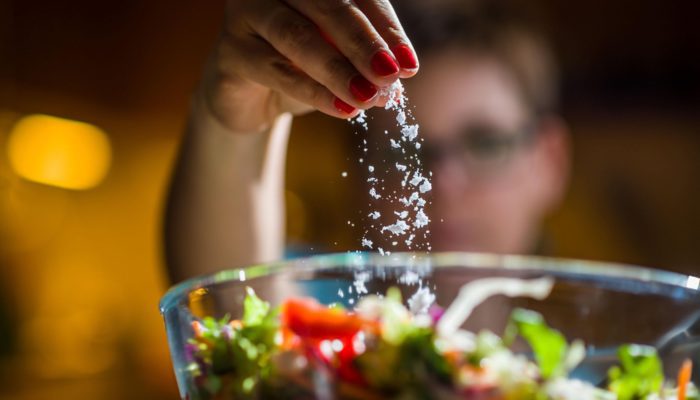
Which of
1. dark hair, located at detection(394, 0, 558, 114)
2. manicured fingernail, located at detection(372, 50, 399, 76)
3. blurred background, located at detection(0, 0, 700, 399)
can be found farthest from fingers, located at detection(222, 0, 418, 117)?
blurred background, located at detection(0, 0, 700, 399)

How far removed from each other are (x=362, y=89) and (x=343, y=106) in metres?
0.02

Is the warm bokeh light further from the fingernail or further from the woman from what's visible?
the fingernail

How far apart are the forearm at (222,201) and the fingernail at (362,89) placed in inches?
10.5

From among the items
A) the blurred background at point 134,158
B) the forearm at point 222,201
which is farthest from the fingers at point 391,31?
the blurred background at point 134,158

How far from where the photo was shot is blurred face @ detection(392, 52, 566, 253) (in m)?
1.19

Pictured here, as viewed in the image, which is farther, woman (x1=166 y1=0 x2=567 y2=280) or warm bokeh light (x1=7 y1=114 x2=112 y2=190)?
warm bokeh light (x1=7 y1=114 x2=112 y2=190)

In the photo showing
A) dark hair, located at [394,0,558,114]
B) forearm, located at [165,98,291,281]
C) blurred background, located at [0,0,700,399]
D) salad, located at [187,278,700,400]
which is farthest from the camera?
blurred background, located at [0,0,700,399]

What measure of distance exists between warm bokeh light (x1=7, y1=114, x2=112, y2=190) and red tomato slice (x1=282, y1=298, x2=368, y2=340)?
175 centimetres

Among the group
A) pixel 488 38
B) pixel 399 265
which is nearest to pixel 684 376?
pixel 399 265

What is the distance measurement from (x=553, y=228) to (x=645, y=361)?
2.03 meters

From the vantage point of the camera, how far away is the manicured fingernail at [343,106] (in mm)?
361

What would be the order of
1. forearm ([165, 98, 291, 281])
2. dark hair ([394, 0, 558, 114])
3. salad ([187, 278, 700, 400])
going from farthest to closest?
1. dark hair ([394, 0, 558, 114])
2. forearm ([165, 98, 291, 281])
3. salad ([187, 278, 700, 400])

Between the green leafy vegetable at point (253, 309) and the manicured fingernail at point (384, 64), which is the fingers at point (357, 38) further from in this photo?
the green leafy vegetable at point (253, 309)

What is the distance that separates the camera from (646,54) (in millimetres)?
2088
